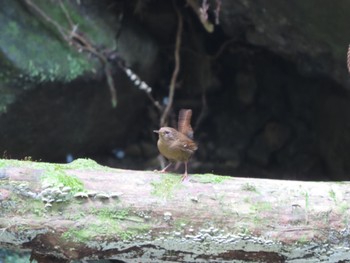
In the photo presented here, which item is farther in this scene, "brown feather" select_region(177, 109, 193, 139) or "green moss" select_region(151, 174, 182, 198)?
"brown feather" select_region(177, 109, 193, 139)

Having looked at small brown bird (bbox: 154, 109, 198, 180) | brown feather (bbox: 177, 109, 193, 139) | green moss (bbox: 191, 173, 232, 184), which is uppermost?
brown feather (bbox: 177, 109, 193, 139)

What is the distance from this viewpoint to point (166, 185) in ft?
8.82

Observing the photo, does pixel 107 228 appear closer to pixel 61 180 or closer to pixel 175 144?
pixel 61 180

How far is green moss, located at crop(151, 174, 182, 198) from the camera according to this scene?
2652 millimetres

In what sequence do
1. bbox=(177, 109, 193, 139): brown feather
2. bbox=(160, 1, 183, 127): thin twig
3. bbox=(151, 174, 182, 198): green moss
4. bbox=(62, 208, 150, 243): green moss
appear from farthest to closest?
bbox=(160, 1, 183, 127): thin twig
bbox=(177, 109, 193, 139): brown feather
bbox=(151, 174, 182, 198): green moss
bbox=(62, 208, 150, 243): green moss

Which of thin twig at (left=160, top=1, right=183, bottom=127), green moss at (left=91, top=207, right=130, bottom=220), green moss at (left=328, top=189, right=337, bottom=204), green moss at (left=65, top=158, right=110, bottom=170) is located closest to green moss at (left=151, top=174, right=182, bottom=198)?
green moss at (left=91, top=207, right=130, bottom=220)

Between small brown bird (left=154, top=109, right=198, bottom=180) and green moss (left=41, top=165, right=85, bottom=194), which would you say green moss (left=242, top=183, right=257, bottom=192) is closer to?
small brown bird (left=154, top=109, right=198, bottom=180)

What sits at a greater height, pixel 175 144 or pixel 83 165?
pixel 175 144

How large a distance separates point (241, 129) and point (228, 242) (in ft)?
8.78

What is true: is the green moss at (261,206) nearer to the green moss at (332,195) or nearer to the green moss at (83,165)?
the green moss at (332,195)

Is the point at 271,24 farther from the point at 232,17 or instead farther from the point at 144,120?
the point at 144,120

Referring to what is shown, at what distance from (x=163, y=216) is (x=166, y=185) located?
16cm

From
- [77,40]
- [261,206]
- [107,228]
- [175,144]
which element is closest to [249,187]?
[261,206]

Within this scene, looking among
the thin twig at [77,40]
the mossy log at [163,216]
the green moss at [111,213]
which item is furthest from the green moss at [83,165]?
the thin twig at [77,40]
